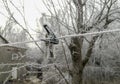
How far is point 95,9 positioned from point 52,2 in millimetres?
1241

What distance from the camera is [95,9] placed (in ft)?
19.2

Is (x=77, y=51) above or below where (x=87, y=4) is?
below

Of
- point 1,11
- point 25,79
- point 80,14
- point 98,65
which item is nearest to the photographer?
point 80,14

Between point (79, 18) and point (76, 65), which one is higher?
point (79, 18)

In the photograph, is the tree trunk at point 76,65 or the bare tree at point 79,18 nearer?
the bare tree at point 79,18

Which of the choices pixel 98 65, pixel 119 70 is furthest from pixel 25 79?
pixel 119 70

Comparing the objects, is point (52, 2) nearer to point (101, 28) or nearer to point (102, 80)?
point (101, 28)

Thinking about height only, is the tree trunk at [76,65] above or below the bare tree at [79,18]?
below

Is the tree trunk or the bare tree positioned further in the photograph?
the tree trunk

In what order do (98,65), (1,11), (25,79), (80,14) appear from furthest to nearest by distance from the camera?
(25,79), (98,65), (1,11), (80,14)

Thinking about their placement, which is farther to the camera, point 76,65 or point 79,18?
point 76,65

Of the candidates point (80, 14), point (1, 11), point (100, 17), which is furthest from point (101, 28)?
point (1, 11)

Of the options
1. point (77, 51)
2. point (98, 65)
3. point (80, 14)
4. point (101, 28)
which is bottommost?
point (98, 65)

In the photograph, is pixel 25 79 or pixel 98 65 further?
pixel 25 79
